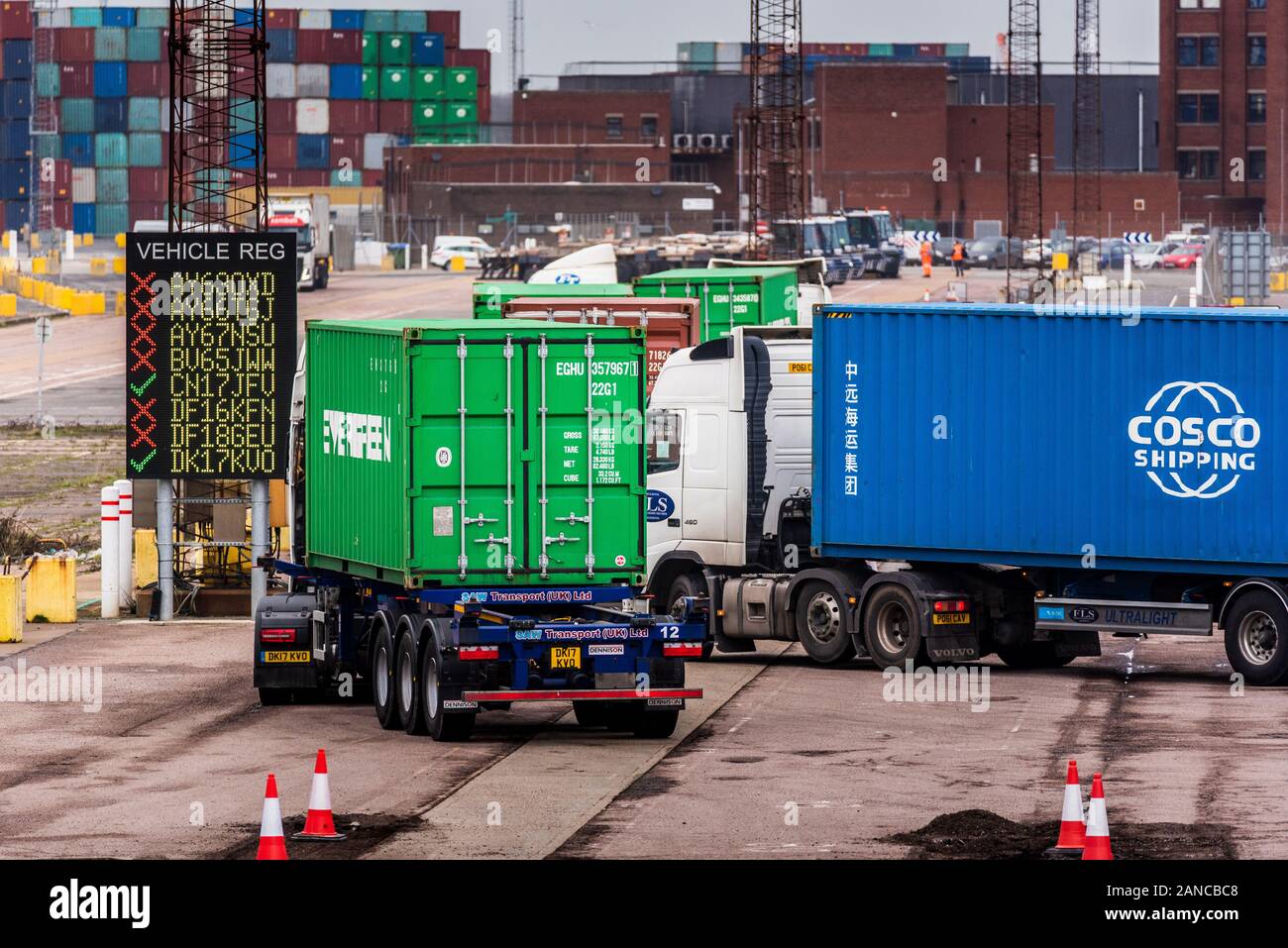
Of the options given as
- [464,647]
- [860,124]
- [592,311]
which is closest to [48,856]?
[464,647]

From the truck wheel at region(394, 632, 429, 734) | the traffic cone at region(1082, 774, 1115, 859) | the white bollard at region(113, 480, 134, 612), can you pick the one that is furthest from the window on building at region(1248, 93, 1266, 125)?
the traffic cone at region(1082, 774, 1115, 859)

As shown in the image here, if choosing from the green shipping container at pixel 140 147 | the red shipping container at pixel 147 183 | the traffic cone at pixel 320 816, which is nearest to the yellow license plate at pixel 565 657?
the traffic cone at pixel 320 816

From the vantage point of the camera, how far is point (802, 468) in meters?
26.2

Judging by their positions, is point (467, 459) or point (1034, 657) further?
point (1034, 657)

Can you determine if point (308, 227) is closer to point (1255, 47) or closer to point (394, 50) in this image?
point (1255, 47)

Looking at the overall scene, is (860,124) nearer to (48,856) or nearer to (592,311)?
(592,311)

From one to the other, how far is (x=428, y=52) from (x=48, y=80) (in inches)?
1130

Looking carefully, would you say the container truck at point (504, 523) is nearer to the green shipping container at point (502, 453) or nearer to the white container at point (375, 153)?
the green shipping container at point (502, 453)

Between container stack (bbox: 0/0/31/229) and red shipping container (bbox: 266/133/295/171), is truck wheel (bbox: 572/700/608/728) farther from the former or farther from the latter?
container stack (bbox: 0/0/31/229)

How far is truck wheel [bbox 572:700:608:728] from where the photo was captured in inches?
802

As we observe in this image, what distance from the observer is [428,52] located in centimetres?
18200

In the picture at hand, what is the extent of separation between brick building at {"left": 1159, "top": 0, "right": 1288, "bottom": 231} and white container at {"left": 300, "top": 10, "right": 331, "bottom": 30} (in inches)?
2622

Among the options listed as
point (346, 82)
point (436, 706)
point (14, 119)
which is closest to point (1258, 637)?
point (436, 706)

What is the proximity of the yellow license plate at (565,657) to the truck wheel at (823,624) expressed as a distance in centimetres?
637
